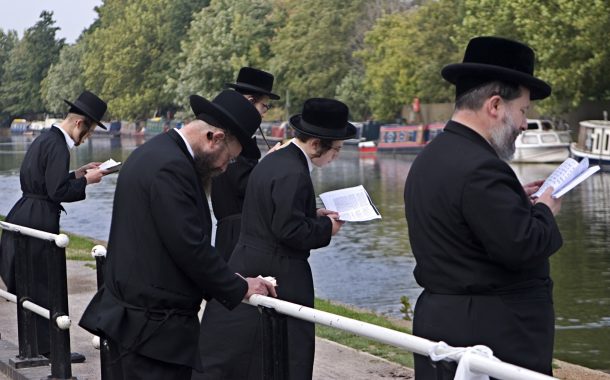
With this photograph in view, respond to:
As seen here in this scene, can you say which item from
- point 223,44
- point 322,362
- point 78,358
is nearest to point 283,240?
point 322,362

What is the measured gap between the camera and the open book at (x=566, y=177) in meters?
5.27

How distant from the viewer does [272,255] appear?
22.7ft

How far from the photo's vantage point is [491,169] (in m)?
4.92

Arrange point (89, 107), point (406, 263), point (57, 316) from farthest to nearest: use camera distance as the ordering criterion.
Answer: point (406, 263)
point (89, 107)
point (57, 316)

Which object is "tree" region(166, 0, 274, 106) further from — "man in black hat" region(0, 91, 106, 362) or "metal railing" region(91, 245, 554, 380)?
"metal railing" region(91, 245, 554, 380)

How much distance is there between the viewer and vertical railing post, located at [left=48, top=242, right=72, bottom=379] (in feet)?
27.2

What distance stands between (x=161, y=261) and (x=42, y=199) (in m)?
4.11

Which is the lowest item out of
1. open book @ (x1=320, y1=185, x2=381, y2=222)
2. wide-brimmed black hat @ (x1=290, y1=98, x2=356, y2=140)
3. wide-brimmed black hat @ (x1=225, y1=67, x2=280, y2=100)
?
open book @ (x1=320, y1=185, x2=381, y2=222)

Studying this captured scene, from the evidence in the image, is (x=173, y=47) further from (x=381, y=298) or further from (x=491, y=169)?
(x=491, y=169)

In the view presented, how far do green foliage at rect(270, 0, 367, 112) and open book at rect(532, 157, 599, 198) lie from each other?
76.0 m

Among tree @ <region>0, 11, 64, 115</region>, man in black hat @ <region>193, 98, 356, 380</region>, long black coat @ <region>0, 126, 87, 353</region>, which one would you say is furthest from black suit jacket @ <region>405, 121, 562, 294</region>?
tree @ <region>0, 11, 64, 115</region>

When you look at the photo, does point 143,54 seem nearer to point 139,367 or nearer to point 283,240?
point 283,240

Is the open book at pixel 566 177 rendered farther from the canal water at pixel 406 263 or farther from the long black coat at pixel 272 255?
the canal water at pixel 406 263

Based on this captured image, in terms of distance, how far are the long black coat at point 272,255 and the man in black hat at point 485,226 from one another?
166cm
